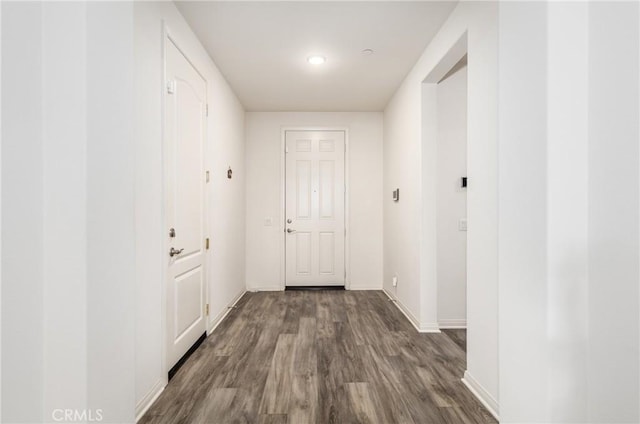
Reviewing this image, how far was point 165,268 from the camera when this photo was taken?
2.10 m

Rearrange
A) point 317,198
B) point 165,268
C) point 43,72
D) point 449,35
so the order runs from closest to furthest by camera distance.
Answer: point 43,72
point 165,268
point 449,35
point 317,198

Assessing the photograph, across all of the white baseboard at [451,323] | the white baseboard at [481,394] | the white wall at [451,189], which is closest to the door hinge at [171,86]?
the white wall at [451,189]

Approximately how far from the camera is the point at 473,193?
2084 millimetres

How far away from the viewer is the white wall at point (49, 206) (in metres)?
0.97

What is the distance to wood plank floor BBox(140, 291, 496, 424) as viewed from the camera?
5.84 feet

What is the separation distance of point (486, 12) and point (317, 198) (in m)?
3.21

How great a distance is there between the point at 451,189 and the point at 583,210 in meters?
2.25

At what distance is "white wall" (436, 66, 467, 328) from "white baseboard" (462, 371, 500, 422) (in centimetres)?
116

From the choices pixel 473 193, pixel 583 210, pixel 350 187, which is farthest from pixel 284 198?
pixel 583 210

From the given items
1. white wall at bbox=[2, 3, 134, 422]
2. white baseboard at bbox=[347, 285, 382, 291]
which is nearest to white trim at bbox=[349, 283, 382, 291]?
white baseboard at bbox=[347, 285, 382, 291]

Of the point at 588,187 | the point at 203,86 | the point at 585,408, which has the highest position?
the point at 203,86

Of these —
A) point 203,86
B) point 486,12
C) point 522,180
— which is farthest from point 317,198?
point 522,180

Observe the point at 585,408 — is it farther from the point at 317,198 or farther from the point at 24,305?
the point at 317,198

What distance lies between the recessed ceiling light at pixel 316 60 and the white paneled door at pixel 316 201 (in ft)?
5.45
